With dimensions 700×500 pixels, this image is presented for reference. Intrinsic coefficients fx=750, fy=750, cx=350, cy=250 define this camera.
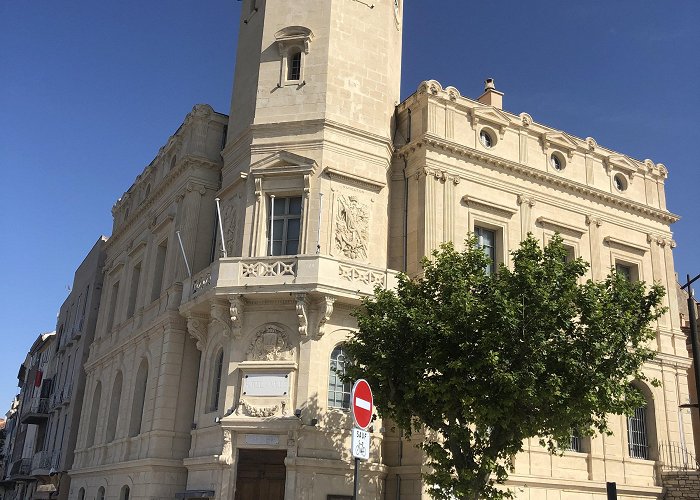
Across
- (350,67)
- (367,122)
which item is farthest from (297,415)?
(350,67)

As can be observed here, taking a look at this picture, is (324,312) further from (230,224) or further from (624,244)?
(624,244)

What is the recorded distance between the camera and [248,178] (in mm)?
26094

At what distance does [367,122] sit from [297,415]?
1072 centimetres

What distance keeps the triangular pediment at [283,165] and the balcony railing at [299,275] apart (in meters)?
3.29

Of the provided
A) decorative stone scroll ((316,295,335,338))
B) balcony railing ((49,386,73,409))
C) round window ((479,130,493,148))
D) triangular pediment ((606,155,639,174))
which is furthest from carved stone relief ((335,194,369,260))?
balcony railing ((49,386,73,409))

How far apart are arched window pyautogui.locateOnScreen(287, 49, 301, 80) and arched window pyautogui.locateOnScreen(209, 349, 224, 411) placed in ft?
33.4

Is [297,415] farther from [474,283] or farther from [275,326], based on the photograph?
[474,283]

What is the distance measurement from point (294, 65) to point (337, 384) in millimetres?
11820

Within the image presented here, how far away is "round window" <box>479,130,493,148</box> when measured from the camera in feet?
93.8

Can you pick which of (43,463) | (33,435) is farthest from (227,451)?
(33,435)

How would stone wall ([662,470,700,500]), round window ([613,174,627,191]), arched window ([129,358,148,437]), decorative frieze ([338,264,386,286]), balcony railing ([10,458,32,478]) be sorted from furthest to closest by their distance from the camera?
balcony railing ([10,458,32,478]) → round window ([613,174,627,191]) → arched window ([129,358,148,437]) → stone wall ([662,470,700,500]) → decorative frieze ([338,264,386,286])

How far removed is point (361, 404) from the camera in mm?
11531

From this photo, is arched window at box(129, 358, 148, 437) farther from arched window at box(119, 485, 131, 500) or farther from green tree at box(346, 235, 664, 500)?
green tree at box(346, 235, 664, 500)

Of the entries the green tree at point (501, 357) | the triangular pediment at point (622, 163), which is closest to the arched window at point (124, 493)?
the green tree at point (501, 357)
